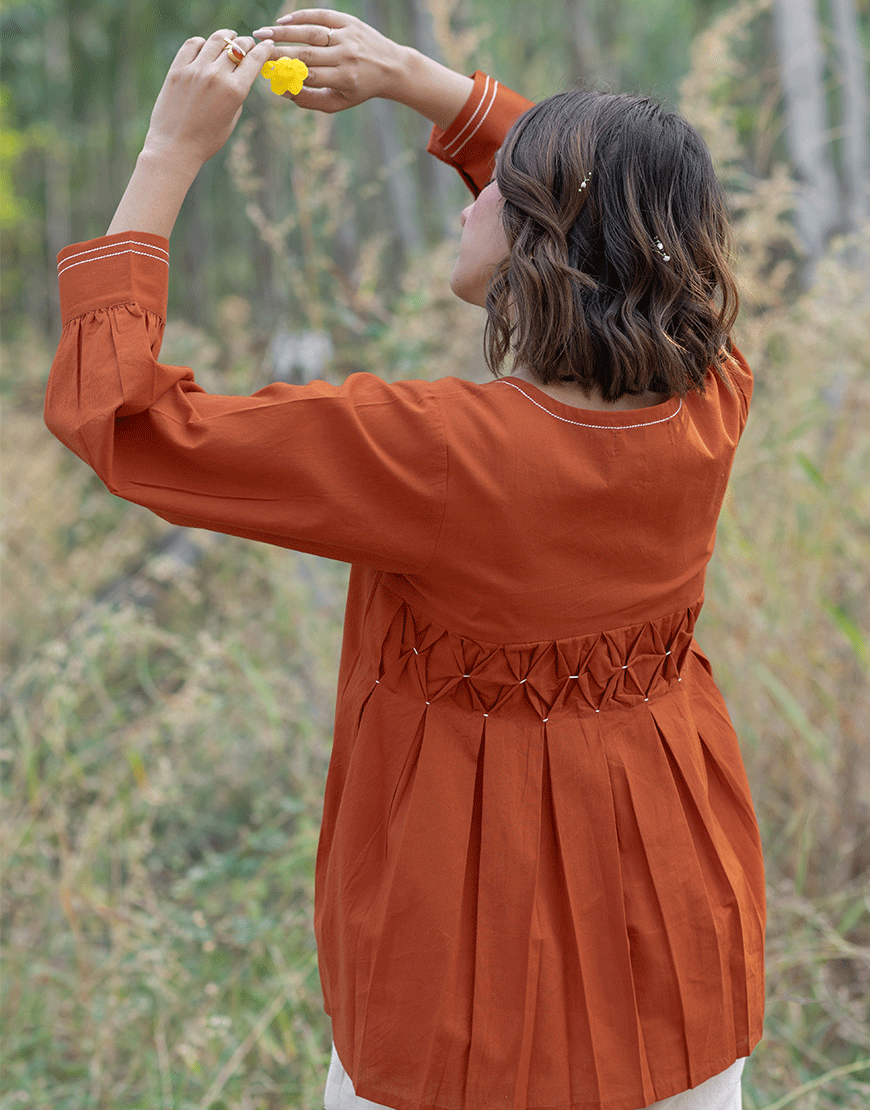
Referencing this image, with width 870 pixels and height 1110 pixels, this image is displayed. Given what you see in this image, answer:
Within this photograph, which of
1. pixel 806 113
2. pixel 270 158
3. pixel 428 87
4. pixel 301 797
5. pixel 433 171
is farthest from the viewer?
pixel 433 171

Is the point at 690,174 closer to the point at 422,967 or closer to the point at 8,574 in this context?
the point at 422,967

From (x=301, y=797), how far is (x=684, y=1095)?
5.15 feet

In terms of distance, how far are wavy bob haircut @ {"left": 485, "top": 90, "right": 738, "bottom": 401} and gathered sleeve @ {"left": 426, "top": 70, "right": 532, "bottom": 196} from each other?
39 cm

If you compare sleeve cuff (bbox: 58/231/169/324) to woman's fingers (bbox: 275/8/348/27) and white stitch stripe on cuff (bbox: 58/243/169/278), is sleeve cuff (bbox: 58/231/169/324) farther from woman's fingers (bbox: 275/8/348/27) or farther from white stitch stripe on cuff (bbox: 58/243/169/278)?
woman's fingers (bbox: 275/8/348/27)

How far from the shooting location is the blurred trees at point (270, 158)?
4.12 m

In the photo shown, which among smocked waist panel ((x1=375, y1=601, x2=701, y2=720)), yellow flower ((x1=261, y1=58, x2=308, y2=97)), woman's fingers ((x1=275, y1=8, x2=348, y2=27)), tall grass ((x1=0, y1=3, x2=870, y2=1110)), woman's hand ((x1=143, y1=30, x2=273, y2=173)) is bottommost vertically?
tall grass ((x1=0, y1=3, x2=870, y2=1110))

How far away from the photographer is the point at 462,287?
1.13 m

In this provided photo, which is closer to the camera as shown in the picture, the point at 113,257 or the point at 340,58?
the point at 113,257

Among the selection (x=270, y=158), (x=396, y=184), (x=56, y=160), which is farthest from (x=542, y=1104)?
(x=56, y=160)

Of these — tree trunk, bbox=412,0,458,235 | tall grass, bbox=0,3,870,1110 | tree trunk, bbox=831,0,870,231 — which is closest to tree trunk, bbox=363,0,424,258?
tree trunk, bbox=412,0,458,235

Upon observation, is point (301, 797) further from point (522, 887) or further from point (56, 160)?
point (56, 160)

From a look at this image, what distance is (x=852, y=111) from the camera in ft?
13.0

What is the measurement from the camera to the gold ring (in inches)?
38.3

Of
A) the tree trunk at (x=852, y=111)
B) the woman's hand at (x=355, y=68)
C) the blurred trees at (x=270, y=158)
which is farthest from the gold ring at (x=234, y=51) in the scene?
the blurred trees at (x=270, y=158)
